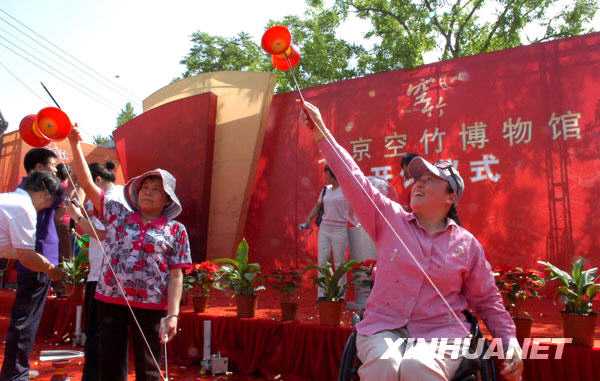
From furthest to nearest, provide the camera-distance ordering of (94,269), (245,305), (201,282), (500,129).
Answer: (500,129) < (201,282) < (245,305) < (94,269)

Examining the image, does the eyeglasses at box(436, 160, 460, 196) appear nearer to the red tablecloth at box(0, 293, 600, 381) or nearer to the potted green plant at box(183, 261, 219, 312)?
the red tablecloth at box(0, 293, 600, 381)

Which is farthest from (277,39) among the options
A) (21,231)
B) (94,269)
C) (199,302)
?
(199,302)

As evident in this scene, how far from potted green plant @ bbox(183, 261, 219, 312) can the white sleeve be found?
5.89 ft

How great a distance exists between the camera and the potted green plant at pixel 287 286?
374cm

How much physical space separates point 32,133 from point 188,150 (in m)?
5.02

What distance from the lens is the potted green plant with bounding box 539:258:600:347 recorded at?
2.65 metres

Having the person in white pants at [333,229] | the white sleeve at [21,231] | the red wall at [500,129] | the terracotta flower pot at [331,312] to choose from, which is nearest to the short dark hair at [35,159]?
the white sleeve at [21,231]

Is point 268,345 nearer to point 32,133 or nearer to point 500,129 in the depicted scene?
point 32,133

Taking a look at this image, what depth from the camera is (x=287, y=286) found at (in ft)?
12.5

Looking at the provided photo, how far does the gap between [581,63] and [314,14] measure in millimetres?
10560

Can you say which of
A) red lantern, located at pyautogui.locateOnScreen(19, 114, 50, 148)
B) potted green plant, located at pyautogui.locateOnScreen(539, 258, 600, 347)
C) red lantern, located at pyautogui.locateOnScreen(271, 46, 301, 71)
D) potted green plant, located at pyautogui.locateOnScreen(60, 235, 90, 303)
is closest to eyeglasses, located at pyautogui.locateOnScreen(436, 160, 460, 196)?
red lantern, located at pyautogui.locateOnScreen(271, 46, 301, 71)

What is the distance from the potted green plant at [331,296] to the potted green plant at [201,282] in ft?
3.23

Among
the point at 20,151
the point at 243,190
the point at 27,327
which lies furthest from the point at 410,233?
the point at 20,151

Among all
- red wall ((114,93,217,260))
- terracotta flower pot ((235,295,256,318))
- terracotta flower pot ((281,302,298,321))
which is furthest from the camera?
red wall ((114,93,217,260))
